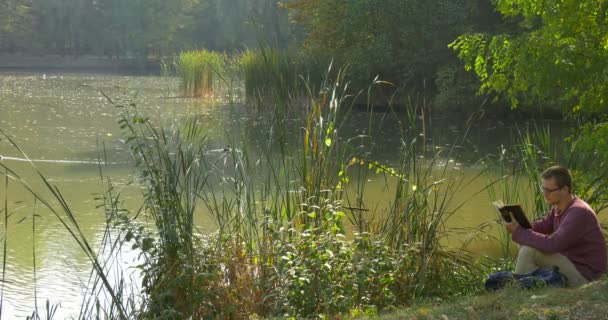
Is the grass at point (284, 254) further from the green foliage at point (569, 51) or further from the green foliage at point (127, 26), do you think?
the green foliage at point (127, 26)

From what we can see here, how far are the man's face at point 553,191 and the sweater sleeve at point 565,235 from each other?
0.13m

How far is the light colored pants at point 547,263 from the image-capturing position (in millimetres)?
5340

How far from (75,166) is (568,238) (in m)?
10.1

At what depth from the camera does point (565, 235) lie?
5.31 metres

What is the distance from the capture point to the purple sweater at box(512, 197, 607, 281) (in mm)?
5297

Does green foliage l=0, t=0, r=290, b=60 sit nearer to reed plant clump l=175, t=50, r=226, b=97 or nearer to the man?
reed plant clump l=175, t=50, r=226, b=97

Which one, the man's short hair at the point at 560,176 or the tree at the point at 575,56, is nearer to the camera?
the man's short hair at the point at 560,176

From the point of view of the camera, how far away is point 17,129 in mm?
19109

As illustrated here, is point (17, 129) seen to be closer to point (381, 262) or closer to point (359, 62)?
point (359, 62)

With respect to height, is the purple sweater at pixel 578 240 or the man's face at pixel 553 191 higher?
A: the man's face at pixel 553 191

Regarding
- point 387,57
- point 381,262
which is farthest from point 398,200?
point 387,57

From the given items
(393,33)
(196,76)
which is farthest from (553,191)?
(196,76)

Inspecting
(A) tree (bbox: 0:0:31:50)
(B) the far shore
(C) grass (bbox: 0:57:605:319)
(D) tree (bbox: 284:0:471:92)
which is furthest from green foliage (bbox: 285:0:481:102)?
(A) tree (bbox: 0:0:31:50)

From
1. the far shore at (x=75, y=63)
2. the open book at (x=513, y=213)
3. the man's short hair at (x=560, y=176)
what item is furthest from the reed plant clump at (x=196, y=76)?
the far shore at (x=75, y=63)
